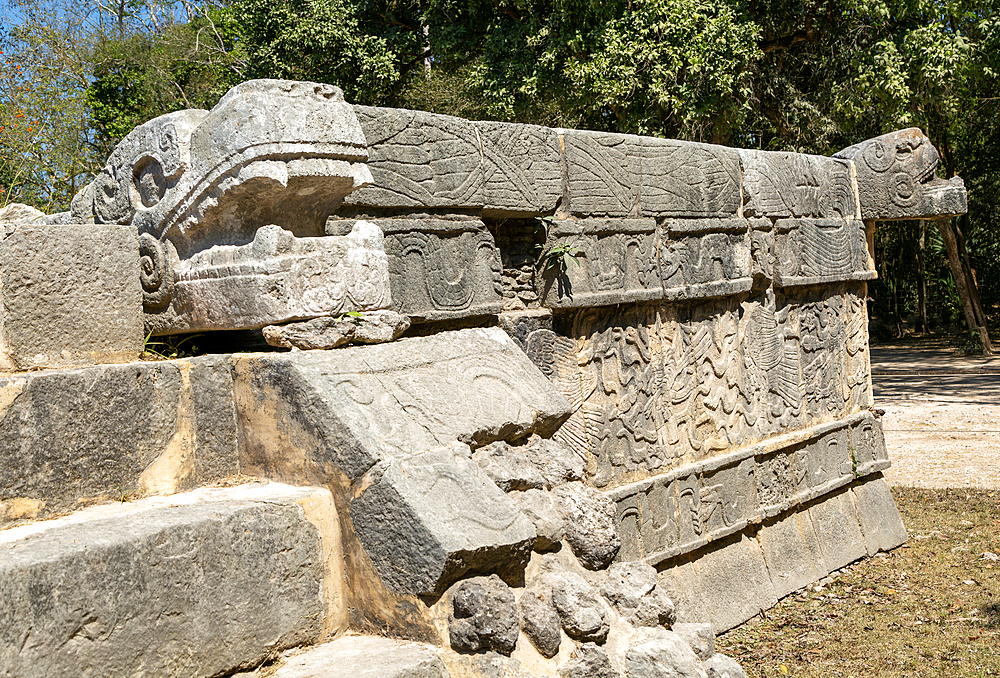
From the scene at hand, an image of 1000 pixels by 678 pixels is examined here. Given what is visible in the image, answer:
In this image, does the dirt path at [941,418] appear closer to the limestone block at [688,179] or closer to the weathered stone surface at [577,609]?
the limestone block at [688,179]

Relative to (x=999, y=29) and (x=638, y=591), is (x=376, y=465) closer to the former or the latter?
(x=638, y=591)

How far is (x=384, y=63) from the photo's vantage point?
1179 cm

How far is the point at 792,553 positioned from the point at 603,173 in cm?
257

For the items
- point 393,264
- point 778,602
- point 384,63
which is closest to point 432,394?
point 393,264

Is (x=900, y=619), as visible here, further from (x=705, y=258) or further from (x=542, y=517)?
(x=542, y=517)

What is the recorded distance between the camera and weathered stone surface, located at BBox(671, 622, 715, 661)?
2.45m

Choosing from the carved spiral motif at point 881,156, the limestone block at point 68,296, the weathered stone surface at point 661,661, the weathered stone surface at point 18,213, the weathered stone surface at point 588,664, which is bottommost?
the weathered stone surface at point 661,661

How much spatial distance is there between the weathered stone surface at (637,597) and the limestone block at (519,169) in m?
1.73

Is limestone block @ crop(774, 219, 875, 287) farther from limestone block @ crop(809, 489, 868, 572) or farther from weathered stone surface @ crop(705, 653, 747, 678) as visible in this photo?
weathered stone surface @ crop(705, 653, 747, 678)

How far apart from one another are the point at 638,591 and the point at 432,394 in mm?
755

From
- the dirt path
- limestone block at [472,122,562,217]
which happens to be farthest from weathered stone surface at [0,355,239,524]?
the dirt path

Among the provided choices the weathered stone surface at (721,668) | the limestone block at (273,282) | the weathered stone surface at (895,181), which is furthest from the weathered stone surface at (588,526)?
the weathered stone surface at (895,181)

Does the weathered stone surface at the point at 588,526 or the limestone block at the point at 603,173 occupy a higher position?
the limestone block at the point at 603,173

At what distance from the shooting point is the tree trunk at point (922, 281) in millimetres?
18172
